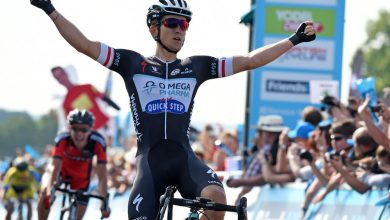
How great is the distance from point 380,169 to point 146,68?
3832 mm

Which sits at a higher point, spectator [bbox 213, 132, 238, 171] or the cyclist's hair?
the cyclist's hair

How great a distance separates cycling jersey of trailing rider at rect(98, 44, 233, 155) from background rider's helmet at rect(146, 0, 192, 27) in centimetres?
38

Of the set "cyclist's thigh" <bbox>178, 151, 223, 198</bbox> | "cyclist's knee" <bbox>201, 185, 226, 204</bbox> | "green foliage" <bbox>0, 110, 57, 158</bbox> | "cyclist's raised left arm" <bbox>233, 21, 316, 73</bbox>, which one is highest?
"cyclist's raised left arm" <bbox>233, 21, 316, 73</bbox>

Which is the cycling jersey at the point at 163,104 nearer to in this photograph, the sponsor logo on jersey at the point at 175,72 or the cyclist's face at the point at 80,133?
the sponsor logo on jersey at the point at 175,72

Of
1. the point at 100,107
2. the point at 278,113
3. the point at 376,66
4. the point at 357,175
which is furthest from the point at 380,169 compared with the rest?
the point at 376,66

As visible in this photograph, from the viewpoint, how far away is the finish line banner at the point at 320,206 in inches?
514

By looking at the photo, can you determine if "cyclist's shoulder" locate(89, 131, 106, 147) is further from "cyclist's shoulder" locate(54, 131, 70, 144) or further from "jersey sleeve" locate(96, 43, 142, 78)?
"jersey sleeve" locate(96, 43, 142, 78)

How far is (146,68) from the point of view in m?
10.2

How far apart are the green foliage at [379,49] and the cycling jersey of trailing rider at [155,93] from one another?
296 ft

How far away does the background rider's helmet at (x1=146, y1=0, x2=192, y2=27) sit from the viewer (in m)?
10.3

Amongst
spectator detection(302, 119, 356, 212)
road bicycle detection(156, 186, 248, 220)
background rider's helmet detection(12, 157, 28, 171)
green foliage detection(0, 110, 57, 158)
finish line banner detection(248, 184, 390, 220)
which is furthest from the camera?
green foliage detection(0, 110, 57, 158)

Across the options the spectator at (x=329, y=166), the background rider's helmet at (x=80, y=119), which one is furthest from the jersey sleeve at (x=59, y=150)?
the spectator at (x=329, y=166)

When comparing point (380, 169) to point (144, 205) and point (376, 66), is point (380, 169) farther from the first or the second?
point (376, 66)

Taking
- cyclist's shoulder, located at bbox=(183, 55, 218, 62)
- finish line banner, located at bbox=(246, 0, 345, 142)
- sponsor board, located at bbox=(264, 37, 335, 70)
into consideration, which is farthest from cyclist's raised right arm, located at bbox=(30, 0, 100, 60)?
sponsor board, located at bbox=(264, 37, 335, 70)
